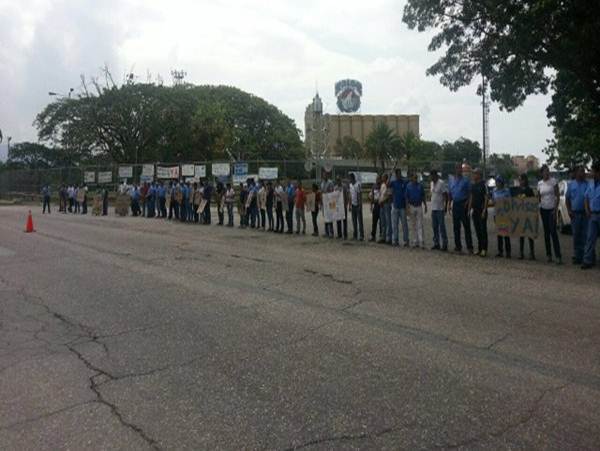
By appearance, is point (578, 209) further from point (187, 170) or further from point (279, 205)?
point (187, 170)

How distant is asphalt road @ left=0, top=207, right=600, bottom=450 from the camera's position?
3.80 meters

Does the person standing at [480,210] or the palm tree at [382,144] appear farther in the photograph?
the palm tree at [382,144]

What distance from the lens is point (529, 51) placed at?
17.2m

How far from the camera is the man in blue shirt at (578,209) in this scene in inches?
428

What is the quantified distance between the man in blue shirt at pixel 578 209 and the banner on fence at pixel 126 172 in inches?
1250

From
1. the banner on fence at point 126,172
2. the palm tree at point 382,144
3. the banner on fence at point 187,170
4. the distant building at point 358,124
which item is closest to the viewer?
the banner on fence at point 187,170

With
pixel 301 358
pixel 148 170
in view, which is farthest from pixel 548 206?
pixel 148 170

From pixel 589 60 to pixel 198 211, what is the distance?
15.3 m

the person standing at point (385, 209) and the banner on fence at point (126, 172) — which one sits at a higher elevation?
the banner on fence at point (126, 172)

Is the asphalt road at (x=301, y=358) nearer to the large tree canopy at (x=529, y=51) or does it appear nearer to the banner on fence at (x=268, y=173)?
the large tree canopy at (x=529, y=51)

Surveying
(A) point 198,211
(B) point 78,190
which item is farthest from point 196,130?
(A) point 198,211

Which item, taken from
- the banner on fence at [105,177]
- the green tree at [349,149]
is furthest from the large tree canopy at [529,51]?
the green tree at [349,149]

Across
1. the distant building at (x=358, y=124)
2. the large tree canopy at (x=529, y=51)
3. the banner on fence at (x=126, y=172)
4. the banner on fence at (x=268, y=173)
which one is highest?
the distant building at (x=358, y=124)

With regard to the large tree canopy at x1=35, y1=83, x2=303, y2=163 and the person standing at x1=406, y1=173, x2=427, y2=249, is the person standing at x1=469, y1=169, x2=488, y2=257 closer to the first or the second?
the person standing at x1=406, y1=173, x2=427, y2=249
